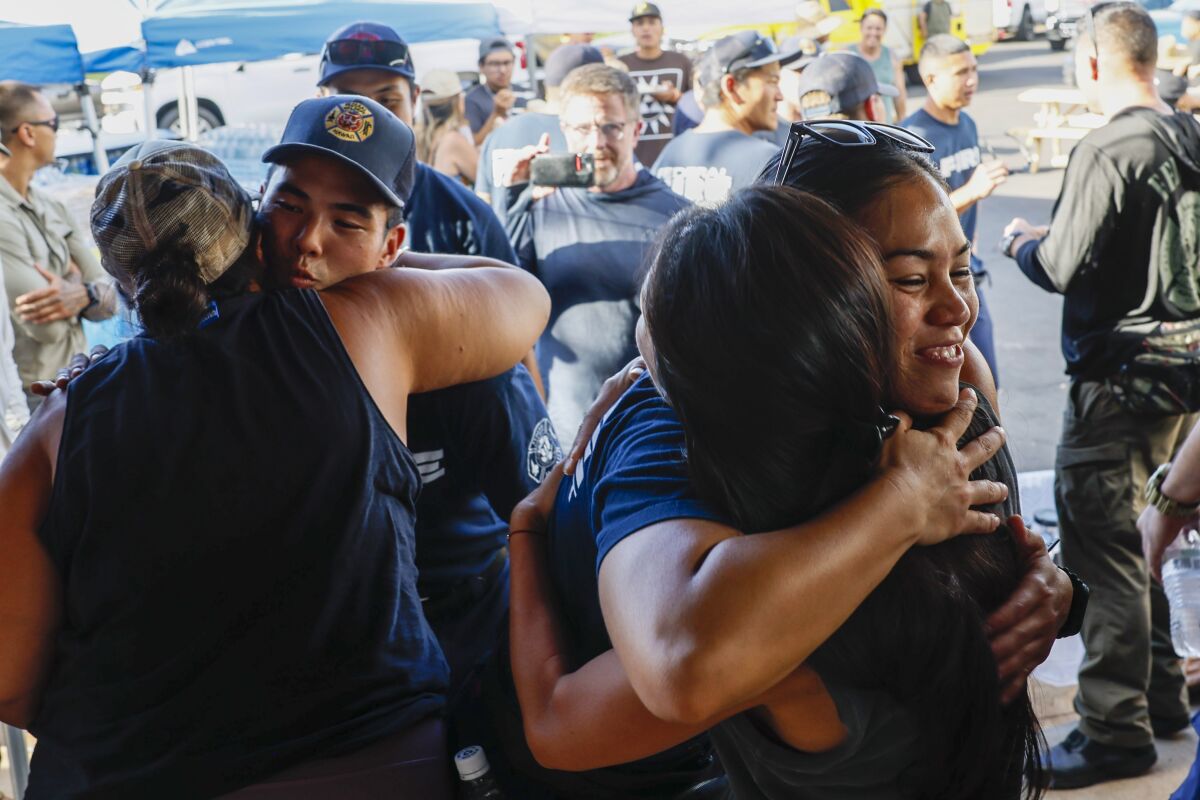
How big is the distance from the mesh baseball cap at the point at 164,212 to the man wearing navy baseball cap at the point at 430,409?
0.26 m

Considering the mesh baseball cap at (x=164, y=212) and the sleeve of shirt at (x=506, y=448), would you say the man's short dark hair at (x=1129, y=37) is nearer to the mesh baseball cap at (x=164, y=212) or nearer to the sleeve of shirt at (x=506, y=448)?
the sleeve of shirt at (x=506, y=448)

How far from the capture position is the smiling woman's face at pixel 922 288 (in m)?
1.41

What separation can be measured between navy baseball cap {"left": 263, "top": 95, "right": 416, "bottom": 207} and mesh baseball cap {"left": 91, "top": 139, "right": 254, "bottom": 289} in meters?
0.34

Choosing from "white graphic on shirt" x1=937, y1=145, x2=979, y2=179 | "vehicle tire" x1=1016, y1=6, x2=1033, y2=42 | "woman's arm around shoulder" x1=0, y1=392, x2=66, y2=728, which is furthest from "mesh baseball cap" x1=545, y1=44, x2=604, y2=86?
"vehicle tire" x1=1016, y1=6, x2=1033, y2=42

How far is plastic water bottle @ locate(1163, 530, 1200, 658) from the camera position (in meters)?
2.51

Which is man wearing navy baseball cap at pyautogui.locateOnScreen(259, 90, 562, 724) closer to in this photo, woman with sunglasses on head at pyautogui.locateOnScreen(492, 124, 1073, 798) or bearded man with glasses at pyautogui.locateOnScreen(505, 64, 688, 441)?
woman with sunglasses on head at pyautogui.locateOnScreen(492, 124, 1073, 798)

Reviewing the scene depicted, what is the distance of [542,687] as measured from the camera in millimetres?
1392

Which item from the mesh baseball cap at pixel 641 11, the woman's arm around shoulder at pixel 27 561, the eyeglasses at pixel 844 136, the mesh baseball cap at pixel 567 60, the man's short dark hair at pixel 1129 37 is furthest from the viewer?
the mesh baseball cap at pixel 641 11

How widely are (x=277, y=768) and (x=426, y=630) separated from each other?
0.32 metres

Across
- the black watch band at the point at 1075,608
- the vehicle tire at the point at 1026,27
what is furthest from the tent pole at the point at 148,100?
the vehicle tire at the point at 1026,27

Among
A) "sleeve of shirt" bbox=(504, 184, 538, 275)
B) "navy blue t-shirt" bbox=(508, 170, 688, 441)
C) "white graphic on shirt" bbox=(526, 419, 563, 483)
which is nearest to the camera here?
"white graphic on shirt" bbox=(526, 419, 563, 483)

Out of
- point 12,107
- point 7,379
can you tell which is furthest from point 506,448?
point 12,107

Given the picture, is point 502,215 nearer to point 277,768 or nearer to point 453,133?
point 453,133

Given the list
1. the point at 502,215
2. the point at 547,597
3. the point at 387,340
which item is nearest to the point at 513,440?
the point at 387,340
